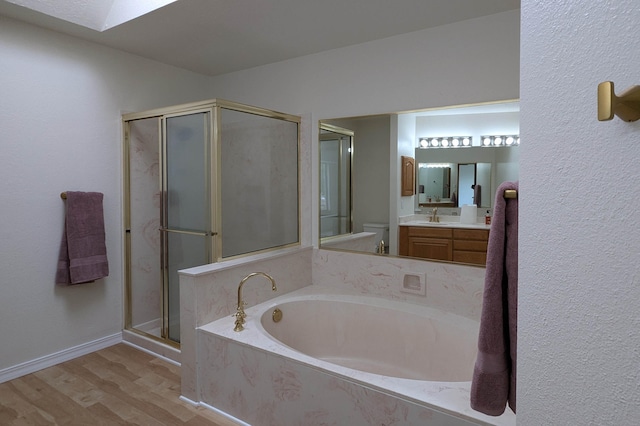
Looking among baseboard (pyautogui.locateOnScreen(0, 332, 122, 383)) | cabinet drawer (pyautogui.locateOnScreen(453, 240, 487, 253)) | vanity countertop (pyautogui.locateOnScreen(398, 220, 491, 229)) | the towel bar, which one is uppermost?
the towel bar

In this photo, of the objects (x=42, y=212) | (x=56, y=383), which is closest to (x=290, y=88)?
(x=42, y=212)

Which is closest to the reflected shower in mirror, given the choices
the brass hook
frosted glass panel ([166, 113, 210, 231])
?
frosted glass panel ([166, 113, 210, 231])

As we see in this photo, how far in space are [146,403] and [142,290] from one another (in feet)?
3.77

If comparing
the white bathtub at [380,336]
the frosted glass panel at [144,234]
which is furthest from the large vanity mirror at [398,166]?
the frosted glass panel at [144,234]

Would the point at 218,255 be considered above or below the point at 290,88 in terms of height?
below

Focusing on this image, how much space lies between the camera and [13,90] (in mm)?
2549

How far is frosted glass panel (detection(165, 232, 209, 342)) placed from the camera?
9.27 feet

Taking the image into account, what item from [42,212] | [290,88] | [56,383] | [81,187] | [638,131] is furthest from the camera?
[290,88]

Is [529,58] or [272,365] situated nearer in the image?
[529,58]

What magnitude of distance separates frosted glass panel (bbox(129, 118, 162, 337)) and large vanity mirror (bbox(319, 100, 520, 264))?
1369mm

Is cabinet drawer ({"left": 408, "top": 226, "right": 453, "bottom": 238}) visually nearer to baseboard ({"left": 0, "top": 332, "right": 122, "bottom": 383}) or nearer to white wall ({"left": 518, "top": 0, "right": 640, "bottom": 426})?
white wall ({"left": 518, "top": 0, "right": 640, "bottom": 426})

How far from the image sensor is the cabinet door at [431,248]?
260 cm

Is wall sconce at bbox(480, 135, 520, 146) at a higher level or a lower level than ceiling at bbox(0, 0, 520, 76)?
lower

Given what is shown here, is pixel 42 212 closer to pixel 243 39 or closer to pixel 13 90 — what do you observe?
pixel 13 90
